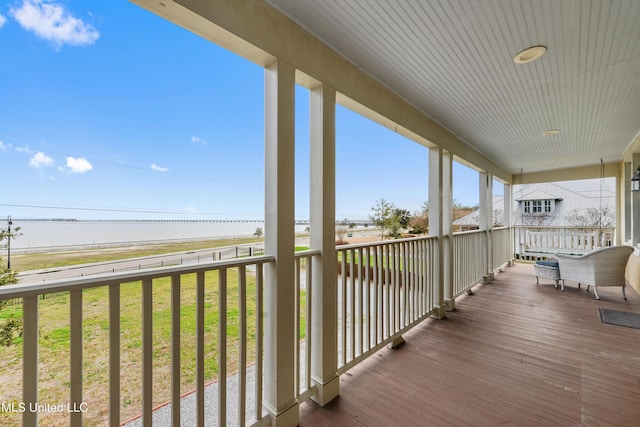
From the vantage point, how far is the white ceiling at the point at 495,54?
1562 millimetres

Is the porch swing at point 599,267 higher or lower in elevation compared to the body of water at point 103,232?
lower

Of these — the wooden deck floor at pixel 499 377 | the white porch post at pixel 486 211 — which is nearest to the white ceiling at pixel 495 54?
the white porch post at pixel 486 211

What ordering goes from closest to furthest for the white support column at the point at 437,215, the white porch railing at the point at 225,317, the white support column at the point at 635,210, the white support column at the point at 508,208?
the white porch railing at the point at 225,317 < the white support column at the point at 437,215 < the white support column at the point at 635,210 < the white support column at the point at 508,208

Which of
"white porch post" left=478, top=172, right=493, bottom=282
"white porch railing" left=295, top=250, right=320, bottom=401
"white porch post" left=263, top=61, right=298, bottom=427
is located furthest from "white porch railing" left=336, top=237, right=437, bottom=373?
"white porch post" left=478, top=172, right=493, bottom=282

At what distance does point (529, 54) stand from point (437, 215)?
1774 mm

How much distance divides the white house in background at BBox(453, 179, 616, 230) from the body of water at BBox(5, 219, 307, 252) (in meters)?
7.73

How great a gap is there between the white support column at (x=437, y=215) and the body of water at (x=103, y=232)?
2.72m

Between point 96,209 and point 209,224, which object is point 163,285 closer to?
point 209,224

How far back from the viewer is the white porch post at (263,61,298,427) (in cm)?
158

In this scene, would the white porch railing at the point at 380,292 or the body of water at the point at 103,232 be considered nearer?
the body of water at the point at 103,232

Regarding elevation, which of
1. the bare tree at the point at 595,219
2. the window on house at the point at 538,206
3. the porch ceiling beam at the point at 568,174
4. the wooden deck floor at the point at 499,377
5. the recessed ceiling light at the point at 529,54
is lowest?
the wooden deck floor at the point at 499,377

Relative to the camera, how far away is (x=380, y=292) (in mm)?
2500

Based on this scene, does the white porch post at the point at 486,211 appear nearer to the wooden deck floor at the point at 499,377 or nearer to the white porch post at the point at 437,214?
the wooden deck floor at the point at 499,377

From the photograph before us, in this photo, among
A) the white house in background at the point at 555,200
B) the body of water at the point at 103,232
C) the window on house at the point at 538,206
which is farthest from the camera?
the window on house at the point at 538,206
